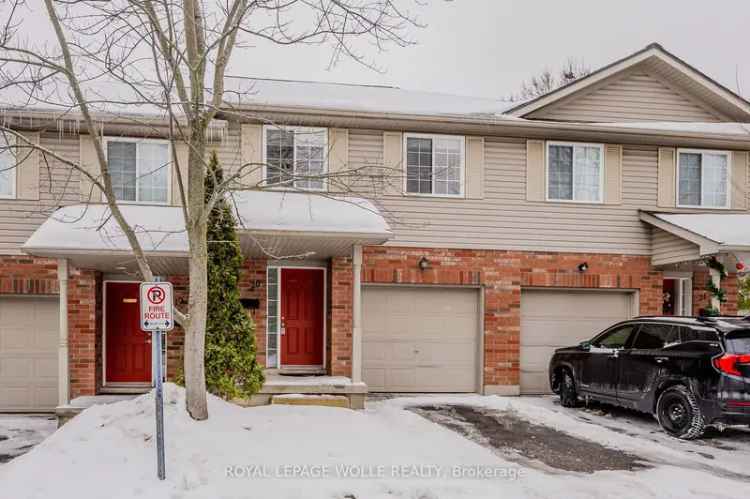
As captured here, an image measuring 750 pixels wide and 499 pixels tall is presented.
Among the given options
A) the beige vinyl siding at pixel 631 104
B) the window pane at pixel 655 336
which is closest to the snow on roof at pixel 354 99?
the beige vinyl siding at pixel 631 104

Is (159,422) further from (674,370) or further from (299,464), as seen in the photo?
(674,370)

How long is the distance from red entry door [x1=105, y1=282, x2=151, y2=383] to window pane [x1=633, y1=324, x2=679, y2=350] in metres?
8.85

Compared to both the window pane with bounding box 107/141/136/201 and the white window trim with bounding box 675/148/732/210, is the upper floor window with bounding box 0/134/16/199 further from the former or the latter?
the white window trim with bounding box 675/148/732/210

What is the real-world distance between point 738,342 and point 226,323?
7126mm

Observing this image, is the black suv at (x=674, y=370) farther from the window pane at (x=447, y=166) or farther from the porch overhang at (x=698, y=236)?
the window pane at (x=447, y=166)

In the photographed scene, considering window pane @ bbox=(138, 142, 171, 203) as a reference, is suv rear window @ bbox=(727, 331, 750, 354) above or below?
below

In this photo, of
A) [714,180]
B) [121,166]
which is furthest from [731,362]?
[121,166]

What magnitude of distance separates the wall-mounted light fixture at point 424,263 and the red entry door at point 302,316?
1951 mm

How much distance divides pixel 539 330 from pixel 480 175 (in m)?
3.41

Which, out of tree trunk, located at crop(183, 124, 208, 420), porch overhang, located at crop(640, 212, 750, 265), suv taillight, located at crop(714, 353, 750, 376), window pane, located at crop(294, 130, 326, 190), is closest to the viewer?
tree trunk, located at crop(183, 124, 208, 420)

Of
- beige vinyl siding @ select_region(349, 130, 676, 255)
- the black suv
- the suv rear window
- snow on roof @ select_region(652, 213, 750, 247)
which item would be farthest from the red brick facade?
the suv rear window

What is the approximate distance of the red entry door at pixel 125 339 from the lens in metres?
12.2

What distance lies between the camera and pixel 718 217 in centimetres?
1260

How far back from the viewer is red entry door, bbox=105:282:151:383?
12211mm
